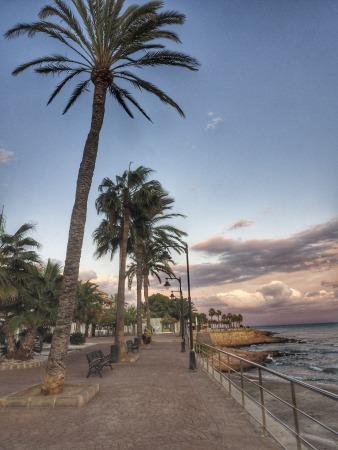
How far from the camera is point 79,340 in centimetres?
3281

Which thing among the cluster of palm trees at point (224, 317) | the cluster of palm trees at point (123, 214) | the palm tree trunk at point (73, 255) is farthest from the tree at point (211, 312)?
the palm tree trunk at point (73, 255)

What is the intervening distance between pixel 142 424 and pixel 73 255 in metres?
5.07

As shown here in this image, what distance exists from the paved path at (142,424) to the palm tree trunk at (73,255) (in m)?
1.27

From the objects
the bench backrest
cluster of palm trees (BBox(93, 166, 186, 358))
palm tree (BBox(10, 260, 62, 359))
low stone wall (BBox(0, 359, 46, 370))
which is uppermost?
cluster of palm trees (BBox(93, 166, 186, 358))

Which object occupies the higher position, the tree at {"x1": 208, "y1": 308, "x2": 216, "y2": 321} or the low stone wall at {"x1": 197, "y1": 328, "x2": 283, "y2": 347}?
the tree at {"x1": 208, "y1": 308, "x2": 216, "y2": 321}

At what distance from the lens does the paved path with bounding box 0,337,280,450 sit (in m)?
5.29

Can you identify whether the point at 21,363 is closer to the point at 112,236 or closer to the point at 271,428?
the point at 112,236

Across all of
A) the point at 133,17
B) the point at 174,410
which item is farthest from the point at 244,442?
the point at 133,17

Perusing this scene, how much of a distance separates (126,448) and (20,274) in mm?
13370

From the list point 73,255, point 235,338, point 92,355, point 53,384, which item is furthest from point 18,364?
point 235,338

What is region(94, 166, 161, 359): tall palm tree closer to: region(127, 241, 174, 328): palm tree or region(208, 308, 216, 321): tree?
region(127, 241, 174, 328): palm tree

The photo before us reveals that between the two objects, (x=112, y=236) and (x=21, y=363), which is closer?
(x=21, y=363)

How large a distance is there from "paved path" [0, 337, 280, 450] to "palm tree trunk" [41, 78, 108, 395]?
1.27 metres

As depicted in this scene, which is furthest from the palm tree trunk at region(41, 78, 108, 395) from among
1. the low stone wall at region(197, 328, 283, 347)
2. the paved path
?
the low stone wall at region(197, 328, 283, 347)
